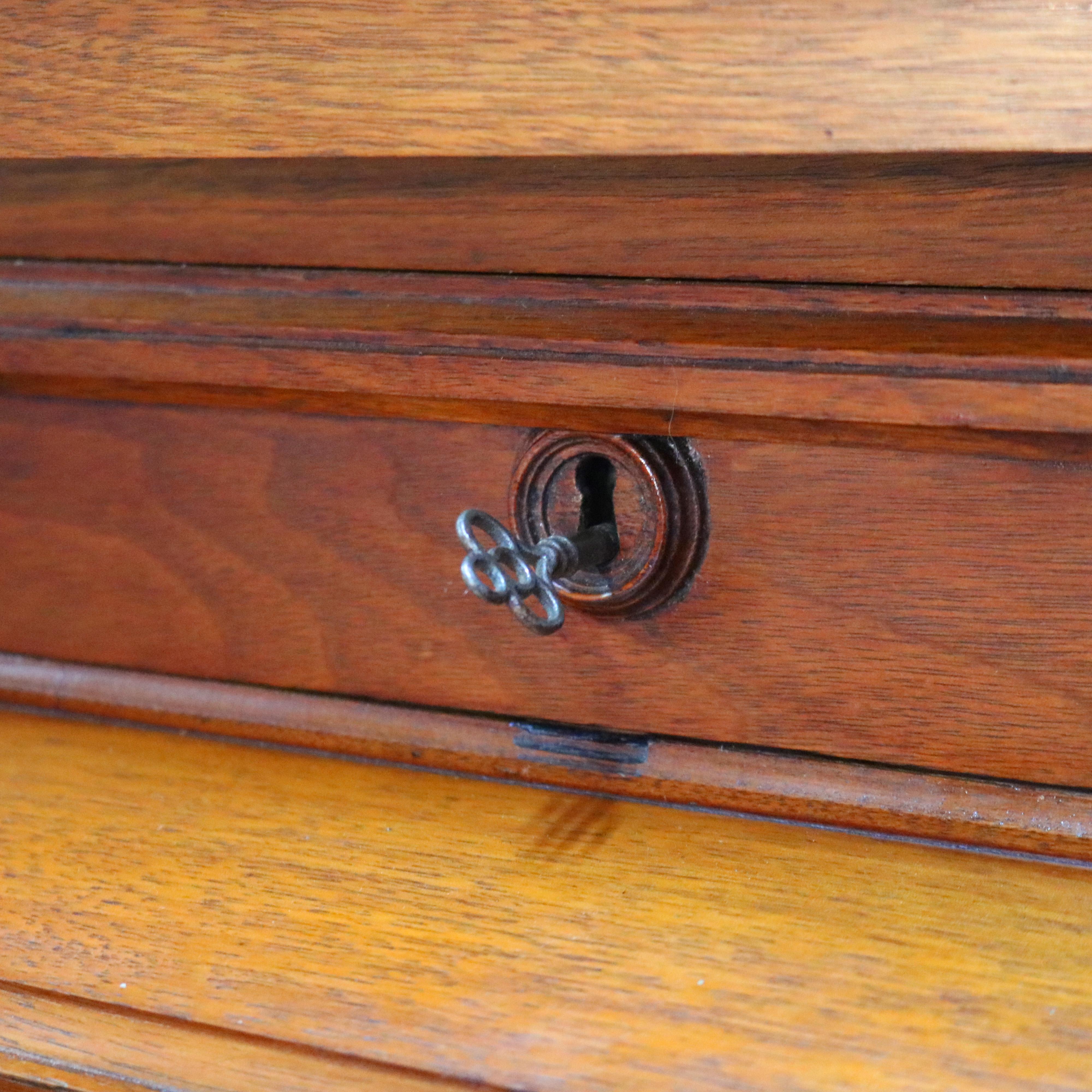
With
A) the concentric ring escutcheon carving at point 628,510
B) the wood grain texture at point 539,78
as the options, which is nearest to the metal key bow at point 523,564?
the concentric ring escutcheon carving at point 628,510

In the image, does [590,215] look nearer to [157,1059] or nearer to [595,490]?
[595,490]

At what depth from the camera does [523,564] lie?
A: 470 mm

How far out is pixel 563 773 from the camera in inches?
22.4

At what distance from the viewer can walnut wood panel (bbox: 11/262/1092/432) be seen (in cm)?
44

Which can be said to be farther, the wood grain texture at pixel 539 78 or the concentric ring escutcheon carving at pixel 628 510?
the concentric ring escutcheon carving at pixel 628 510

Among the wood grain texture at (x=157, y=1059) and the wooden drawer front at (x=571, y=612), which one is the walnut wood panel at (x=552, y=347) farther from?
the wood grain texture at (x=157, y=1059)

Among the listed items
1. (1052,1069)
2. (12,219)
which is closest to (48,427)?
(12,219)

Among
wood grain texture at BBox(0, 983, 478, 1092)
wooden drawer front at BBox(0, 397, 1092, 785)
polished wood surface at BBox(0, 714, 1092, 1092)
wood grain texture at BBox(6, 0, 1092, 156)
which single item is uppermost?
wood grain texture at BBox(6, 0, 1092, 156)

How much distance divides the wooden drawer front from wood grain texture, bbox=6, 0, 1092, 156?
13cm

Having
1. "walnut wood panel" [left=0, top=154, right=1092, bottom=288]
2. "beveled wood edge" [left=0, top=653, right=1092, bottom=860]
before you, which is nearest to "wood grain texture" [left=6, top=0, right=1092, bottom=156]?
"walnut wood panel" [left=0, top=154, right=1092, bottom=288]

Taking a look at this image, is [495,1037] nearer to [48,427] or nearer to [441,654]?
[441,654]

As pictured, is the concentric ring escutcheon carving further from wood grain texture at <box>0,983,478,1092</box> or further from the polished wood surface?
wood grain texture at <box>0,983,478,1092</box>

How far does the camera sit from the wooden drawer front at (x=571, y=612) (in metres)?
0.48

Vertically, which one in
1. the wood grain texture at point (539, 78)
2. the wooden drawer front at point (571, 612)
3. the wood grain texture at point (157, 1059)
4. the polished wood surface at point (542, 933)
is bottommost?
the wood grain texture at point (157, 1059)
